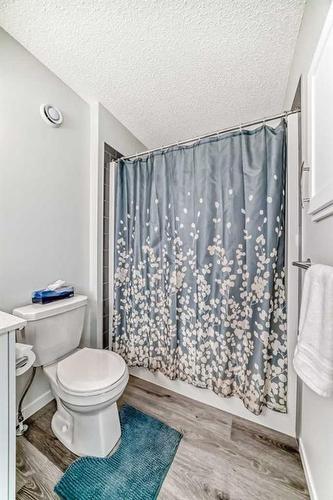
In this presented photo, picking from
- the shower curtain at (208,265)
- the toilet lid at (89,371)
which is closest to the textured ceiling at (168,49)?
the shower curtain at (208,265)

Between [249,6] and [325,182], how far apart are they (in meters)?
0.98

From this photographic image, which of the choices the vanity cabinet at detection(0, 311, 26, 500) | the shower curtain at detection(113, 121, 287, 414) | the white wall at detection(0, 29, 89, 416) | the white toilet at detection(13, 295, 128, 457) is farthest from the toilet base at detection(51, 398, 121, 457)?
the shower curtain at detection(113, 121, 287, 414)

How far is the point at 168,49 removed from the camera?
1.17m

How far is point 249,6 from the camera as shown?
958 mm

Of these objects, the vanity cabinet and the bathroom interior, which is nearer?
the vanity cabinet

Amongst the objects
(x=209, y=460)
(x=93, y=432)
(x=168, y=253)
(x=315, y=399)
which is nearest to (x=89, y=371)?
(x=93, y=432)

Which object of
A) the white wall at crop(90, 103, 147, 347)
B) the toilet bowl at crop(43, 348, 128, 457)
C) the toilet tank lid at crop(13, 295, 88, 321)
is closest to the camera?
the toilet bowl at crop(43, 348, 128, 457)

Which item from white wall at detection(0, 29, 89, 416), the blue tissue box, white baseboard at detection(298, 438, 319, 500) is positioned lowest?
white baseboard at detection(298, 438, 319, 500)

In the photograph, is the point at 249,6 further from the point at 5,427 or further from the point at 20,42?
the point at 5,427

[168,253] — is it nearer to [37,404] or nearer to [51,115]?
[51,115]

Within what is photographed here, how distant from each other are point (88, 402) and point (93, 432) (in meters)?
0.25

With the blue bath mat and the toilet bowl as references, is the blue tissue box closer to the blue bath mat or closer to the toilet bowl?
the toilet bowl

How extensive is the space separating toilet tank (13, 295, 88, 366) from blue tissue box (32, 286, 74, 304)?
26mm

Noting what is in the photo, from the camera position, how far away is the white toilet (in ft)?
3.25
